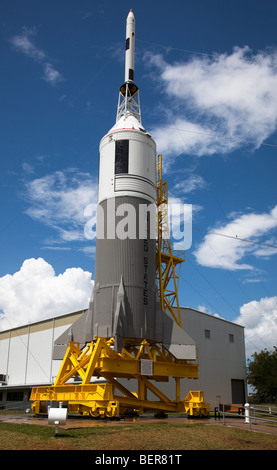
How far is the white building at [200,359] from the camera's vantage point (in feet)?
128

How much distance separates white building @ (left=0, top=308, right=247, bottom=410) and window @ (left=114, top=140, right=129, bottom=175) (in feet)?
61.7

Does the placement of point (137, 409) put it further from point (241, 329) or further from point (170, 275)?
point (241, 329)

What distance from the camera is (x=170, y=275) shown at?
96.0 ft

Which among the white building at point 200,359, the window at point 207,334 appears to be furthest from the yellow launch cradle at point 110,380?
the window at point 207,334

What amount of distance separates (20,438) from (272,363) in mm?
39914

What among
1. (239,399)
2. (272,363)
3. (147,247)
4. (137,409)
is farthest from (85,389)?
(272,363)

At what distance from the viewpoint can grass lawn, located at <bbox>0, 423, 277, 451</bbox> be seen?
11.2 m

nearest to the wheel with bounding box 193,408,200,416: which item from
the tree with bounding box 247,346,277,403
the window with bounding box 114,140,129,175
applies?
the window with bounding box 114,140,129,175

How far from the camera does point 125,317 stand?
2136 cm

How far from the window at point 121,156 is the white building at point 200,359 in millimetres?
18799

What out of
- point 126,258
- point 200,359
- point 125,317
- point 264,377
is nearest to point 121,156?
point 126,258

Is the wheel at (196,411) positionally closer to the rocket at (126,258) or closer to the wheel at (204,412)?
the wheel at (204,412)

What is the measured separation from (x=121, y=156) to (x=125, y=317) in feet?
28.7

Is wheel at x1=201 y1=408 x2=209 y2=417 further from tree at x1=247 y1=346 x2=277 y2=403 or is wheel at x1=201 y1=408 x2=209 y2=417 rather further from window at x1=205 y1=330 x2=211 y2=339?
tree at x1=247 y1=346 x2=277 y2=403
